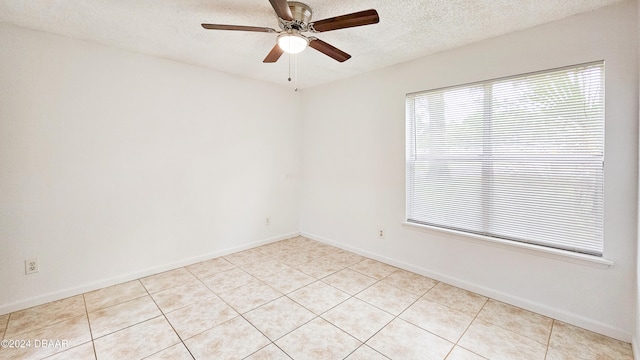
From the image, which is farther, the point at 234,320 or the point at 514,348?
the point at 234,320

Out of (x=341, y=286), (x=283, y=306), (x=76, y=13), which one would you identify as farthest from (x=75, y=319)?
(x=76, y=13)

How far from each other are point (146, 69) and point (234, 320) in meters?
2.78

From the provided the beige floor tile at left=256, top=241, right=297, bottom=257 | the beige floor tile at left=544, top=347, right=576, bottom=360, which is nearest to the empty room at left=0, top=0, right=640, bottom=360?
the beige floor tile at left=544, top=347, right=576, bottom=360

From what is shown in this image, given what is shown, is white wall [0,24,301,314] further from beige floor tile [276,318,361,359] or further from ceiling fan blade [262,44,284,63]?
beige floor tile [276,318,361,359]

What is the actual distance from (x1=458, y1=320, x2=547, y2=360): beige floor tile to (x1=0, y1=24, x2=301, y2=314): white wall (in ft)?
9.64

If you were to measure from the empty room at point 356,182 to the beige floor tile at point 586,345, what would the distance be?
15 mm

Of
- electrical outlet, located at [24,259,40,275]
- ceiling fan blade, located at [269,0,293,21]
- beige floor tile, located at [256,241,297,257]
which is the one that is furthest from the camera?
beige floor tile, located at [256,241,297,257]

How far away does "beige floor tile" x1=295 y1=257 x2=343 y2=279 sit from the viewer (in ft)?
10.1

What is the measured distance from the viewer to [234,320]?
2162mm

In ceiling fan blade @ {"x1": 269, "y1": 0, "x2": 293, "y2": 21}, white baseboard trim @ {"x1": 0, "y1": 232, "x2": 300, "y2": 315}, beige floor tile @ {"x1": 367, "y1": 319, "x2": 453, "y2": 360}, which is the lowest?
beige floor tile @ {"x1": 367, "y1": 319, "x2": 453, "y2": 360}

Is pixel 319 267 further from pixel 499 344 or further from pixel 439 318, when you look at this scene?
pixel 499 344

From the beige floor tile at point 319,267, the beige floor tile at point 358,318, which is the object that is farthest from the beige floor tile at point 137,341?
the beige floor tile at point 319,267

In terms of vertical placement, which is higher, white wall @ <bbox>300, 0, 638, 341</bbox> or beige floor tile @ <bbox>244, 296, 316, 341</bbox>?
white wall @ <bbox>300, 0, 638, 341</bbox>

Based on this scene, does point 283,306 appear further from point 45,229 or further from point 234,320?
point 45,229
